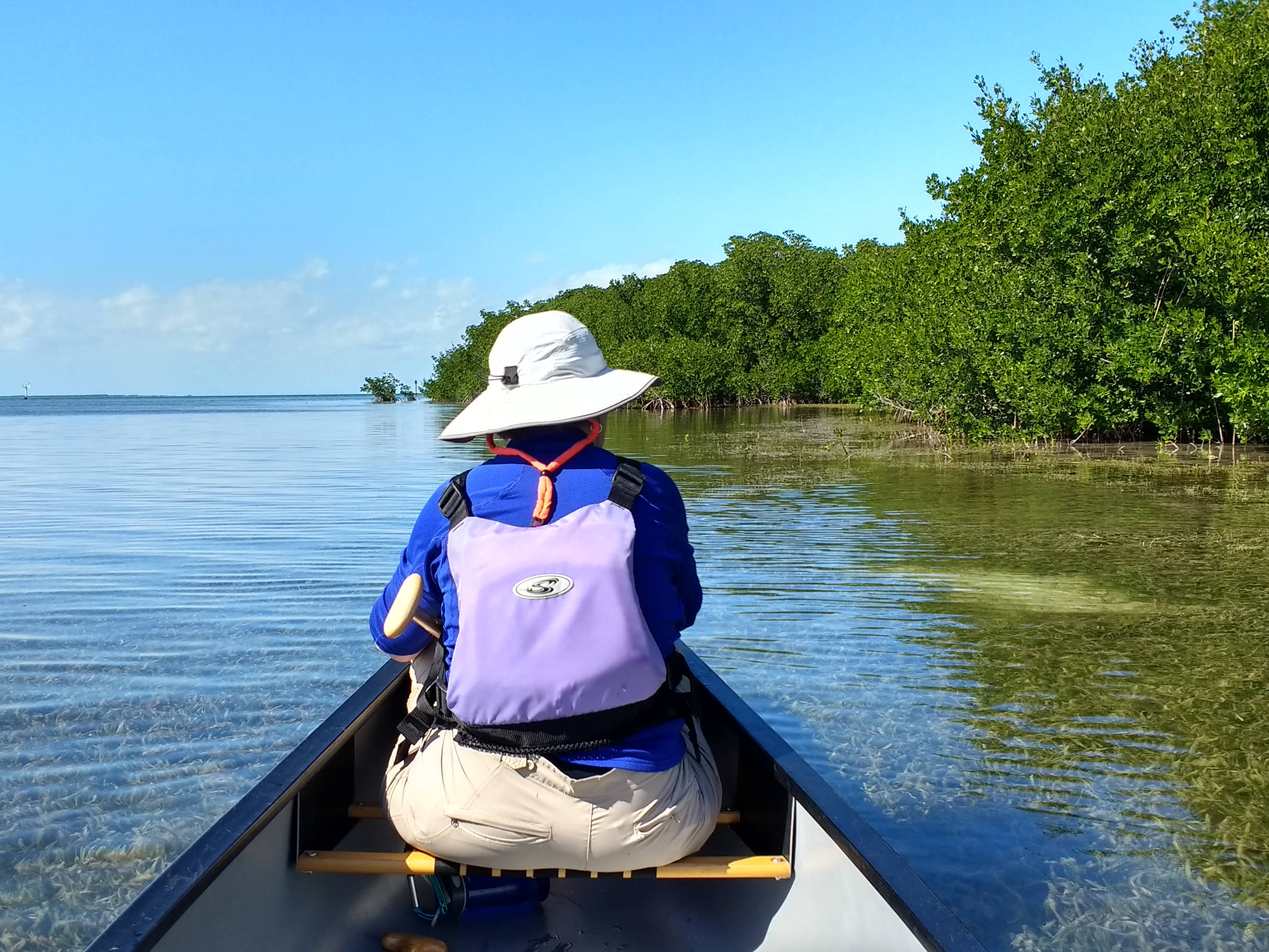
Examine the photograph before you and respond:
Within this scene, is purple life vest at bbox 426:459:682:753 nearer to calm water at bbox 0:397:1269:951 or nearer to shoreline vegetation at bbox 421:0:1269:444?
calm water at bbox 0:397:1269:951

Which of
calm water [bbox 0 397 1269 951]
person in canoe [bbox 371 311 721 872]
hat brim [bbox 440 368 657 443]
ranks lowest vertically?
calm water [bbox 0 397 1269 951]

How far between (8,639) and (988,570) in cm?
794

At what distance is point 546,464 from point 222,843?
1.15 m

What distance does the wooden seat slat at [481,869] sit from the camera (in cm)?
270

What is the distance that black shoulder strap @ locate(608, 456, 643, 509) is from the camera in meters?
2.46

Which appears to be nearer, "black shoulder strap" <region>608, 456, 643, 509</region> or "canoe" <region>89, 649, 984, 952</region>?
"canoe" <region>89, 649, 984, 952</region>

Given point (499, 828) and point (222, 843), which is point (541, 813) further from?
point (222, 843)

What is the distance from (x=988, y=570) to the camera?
9211mm

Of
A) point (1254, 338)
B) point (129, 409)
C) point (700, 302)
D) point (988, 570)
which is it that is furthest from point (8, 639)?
point (129, 409)

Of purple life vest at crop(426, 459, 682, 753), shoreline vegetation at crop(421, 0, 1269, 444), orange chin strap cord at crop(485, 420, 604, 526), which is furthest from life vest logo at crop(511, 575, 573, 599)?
shoreline vegetation at crop(421, 0, 1269, 444)

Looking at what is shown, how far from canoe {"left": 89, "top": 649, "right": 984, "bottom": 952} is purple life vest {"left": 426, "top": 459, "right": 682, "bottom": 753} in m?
0.54

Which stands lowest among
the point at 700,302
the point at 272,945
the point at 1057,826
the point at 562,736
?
the point at 1057,826

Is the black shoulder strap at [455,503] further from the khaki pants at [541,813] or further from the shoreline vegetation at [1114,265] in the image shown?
the shoreline vegetation at [1114,265]

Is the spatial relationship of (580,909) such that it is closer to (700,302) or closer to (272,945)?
(272,945)
